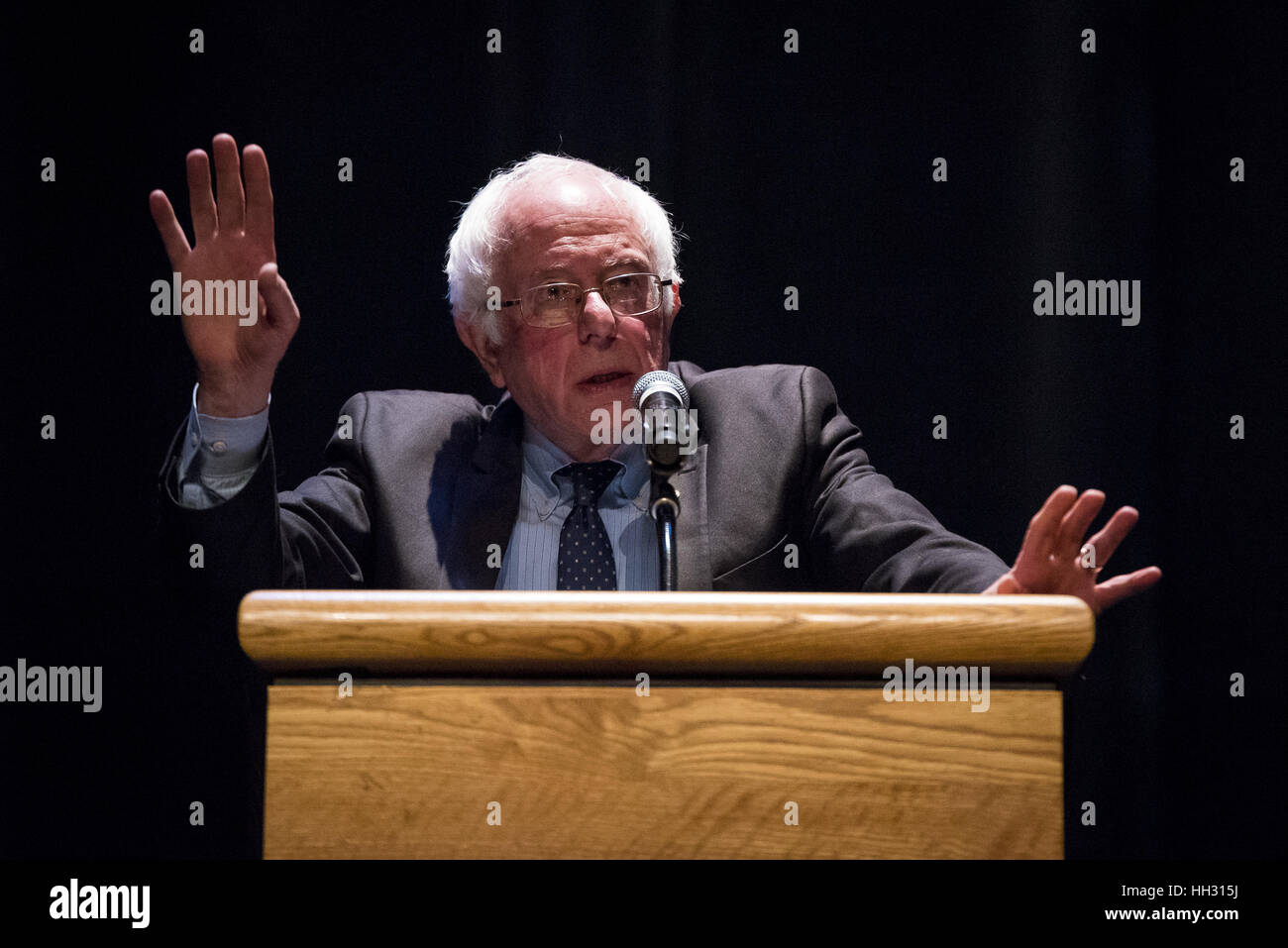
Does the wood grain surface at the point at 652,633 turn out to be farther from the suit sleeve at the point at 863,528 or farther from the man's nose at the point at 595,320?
the man's nose at the point at 595,320

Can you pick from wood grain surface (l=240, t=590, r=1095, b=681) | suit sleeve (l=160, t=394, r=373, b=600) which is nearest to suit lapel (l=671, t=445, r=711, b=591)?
suit sleeve (l=160, t=394, r=373, b=600)

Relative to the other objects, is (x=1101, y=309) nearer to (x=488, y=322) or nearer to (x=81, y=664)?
(x=488, y=322)

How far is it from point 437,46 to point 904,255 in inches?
35.3

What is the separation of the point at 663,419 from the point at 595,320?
63cm

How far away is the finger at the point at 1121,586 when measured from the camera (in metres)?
1.24

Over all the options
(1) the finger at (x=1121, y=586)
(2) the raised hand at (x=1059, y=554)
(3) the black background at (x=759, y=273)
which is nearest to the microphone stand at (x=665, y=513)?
Result: (2) the raised hand at (x=1059, y=554)

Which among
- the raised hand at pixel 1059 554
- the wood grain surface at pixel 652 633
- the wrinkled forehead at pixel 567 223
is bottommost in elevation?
the wood grain surface at pixel 652 633

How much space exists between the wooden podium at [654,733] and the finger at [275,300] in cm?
50

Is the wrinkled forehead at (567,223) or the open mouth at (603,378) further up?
the wrinkled forehead at (567,223)

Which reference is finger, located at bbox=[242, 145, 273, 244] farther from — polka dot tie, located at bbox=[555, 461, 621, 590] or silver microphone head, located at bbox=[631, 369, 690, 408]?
polka dot tie, located at bbox=[555, 461, 621, 590]

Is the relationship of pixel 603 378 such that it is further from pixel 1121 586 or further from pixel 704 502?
pixel 1121 586

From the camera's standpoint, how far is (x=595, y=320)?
1876mm

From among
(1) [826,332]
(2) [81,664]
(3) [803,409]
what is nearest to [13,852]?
(2) [81,664]

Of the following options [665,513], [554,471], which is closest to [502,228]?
[554,471]
